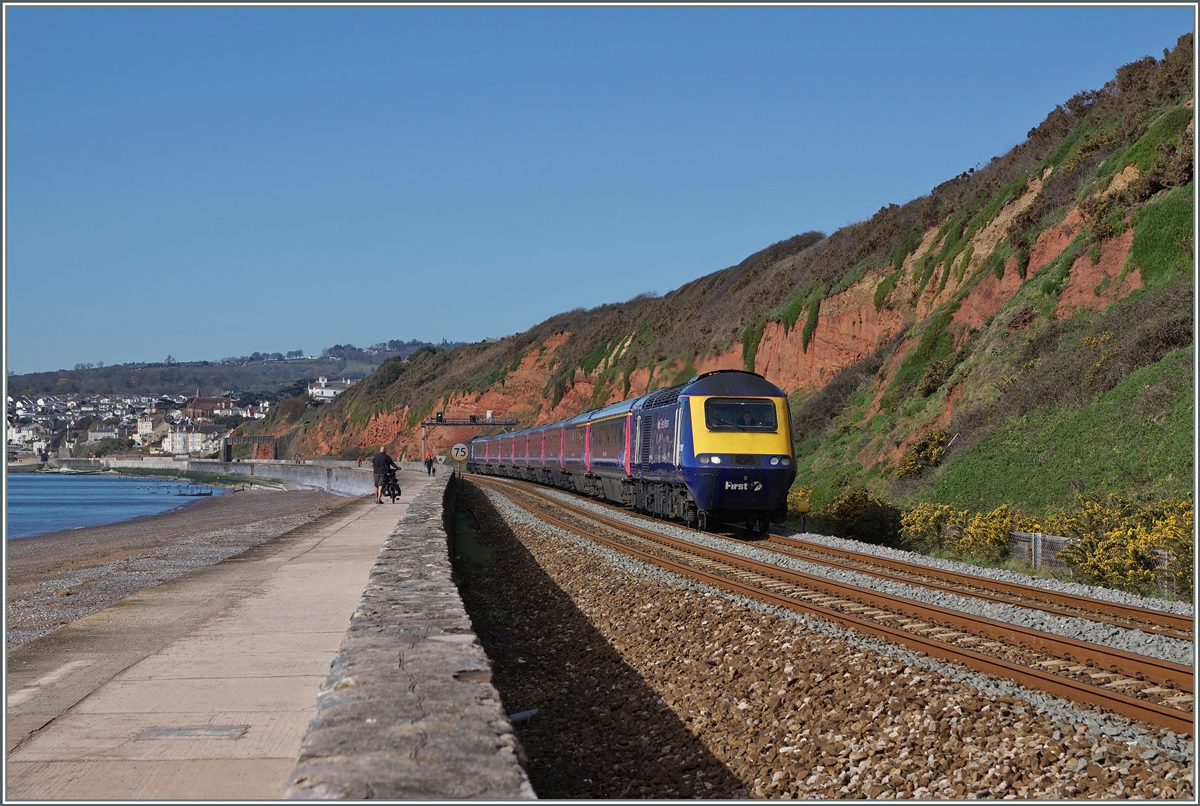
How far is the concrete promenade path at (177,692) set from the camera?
5301 millimetres

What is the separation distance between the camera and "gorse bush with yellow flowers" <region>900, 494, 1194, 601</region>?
12430 millimetres

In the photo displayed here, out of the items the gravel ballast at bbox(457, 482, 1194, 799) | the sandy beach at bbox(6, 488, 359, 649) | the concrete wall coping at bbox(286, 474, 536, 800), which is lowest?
the sandy beach at bbox(6, 488, 359, 649)

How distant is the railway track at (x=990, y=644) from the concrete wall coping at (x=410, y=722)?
13.2 ft

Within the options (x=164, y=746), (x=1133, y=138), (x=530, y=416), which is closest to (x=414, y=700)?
(x=164, y=746)

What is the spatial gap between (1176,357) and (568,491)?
2543cm

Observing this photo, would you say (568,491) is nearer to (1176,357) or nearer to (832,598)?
(1176,357)

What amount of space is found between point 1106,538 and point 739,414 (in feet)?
26.5

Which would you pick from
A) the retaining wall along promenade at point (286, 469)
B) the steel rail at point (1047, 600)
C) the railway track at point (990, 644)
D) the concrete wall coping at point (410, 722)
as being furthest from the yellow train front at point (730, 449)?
the retaining wall along promenade at point (286, 469)

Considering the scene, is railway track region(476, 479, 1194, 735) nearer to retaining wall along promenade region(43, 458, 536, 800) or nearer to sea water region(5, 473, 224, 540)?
retaining wall along promenade region(43, 458, 536, 800)

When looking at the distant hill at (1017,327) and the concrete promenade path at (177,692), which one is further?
the distant hill at (1017,327)

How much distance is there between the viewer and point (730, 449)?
783 inches

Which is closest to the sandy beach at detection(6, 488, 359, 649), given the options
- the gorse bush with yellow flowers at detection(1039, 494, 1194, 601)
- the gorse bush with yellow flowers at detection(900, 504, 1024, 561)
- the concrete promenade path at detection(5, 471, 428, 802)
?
the concrete promenade path at detection(5, 471, 428, 802)

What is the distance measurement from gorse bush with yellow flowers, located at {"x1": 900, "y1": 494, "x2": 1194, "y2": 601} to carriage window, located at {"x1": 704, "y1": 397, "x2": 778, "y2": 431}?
3.55 m

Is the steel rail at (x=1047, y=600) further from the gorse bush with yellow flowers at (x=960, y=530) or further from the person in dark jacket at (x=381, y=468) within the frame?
the person in dark jacket at (x=381, y=468)
